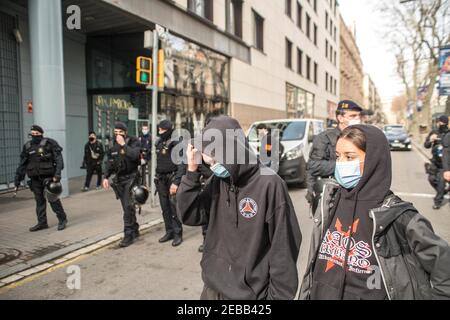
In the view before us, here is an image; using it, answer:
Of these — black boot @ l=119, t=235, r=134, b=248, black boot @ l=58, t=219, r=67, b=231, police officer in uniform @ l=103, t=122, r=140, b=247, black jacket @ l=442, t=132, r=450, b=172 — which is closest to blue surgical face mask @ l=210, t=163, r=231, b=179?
police officer in uniform @ l=103, t=122, r=140, b=247

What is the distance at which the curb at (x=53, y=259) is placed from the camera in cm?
441

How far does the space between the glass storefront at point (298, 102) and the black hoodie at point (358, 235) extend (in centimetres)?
2536

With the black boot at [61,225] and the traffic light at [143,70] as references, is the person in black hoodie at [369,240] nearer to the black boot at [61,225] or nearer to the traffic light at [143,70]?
the black boot at [61,225]

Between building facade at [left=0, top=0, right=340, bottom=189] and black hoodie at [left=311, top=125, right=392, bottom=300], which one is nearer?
black hoodie at [left=311, top=125, right=392, bottom=300]

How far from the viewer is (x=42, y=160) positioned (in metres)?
6.24

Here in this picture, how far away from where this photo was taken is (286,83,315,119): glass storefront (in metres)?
27.3

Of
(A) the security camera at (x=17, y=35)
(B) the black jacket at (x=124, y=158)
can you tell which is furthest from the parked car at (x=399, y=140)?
(B) the black jacket at (x=124, y=158)

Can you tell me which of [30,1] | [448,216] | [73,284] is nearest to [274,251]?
[73,284]

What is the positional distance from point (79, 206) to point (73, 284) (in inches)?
173

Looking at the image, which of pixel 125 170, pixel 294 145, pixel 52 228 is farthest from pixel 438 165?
pixel 52 228

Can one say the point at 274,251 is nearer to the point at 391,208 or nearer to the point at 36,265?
the point at 391,208

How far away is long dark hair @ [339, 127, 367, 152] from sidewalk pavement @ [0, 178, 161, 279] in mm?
4403

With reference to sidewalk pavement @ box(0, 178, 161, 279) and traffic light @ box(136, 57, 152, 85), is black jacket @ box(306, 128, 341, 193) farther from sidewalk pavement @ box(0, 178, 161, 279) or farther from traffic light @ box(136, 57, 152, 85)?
traffic light @ box(136, 57, 152, 85)
